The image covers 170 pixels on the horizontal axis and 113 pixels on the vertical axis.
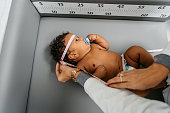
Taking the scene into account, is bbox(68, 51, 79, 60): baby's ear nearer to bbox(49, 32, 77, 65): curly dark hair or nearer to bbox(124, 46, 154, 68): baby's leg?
bbox(49, 32, 77, 65): curly dark hair

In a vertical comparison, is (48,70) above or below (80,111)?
above

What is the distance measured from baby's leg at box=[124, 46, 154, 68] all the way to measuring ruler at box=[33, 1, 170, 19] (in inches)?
12.6

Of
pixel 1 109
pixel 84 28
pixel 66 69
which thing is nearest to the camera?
pixel 1 109

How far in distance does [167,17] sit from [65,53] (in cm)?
95

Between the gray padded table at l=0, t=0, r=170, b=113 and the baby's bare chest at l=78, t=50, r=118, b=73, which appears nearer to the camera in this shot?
the gray padded table at l=0, t=0, r=170, b=113

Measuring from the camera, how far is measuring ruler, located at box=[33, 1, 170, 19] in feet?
3.10

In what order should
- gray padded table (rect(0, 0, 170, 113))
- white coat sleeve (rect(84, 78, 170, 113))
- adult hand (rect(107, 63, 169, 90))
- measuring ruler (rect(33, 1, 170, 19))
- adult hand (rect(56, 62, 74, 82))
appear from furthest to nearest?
measuring ruler (rect(33, 1, 170, 19)) → adult hand (rect(56, 62, 74, 82)) → gray padded table (rect(0, 0, 170, 113)) → adult hand (rect(107, 63, 169, 90)) → white coat sleeve (rect(84, 78, 170, 113))

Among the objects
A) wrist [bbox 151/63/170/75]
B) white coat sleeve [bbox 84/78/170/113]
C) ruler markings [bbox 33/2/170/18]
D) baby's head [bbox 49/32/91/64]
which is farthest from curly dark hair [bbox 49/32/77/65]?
wrist [bbox 151/63/170/75]

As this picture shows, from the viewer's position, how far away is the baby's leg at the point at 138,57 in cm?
90

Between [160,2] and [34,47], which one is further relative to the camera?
[34,47]

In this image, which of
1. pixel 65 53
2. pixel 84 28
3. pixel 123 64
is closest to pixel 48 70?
pixel 65 53

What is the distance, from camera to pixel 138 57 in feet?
3.05

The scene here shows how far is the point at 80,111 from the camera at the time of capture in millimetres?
916

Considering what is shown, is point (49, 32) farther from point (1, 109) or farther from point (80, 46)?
point (1, 109)
